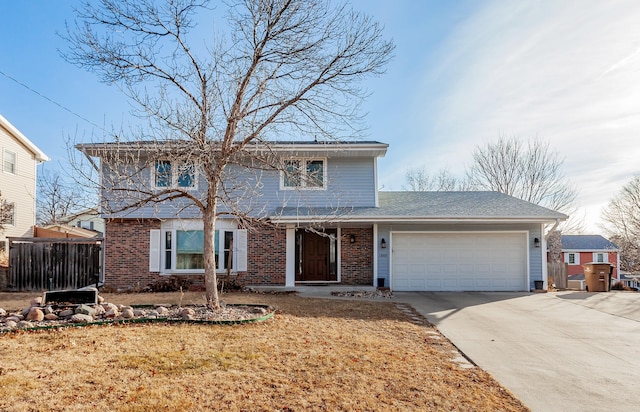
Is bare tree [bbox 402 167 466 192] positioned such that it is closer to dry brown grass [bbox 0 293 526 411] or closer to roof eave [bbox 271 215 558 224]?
roof eave [bbox 271 215 558 224]

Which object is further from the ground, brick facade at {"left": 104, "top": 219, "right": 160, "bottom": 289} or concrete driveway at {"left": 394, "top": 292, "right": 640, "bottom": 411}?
brick facade at {"left": 104, "top": 219, "right": 160, "bottom": 289}

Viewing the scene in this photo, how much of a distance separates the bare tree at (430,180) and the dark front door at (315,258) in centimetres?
1922

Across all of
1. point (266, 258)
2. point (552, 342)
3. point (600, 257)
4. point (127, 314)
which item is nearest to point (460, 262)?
point (266, 258)

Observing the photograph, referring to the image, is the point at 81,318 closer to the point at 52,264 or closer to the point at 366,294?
the point at 366,294

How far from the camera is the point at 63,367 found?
4.74 m

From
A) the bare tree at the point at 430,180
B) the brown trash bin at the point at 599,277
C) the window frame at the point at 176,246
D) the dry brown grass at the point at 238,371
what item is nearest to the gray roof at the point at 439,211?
the window frame at the point at 176,246

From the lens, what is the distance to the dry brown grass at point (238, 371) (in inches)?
155

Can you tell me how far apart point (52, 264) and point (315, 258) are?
339 inches

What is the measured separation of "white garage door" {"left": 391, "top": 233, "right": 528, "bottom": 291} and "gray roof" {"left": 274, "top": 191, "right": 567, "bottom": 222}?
79 cm

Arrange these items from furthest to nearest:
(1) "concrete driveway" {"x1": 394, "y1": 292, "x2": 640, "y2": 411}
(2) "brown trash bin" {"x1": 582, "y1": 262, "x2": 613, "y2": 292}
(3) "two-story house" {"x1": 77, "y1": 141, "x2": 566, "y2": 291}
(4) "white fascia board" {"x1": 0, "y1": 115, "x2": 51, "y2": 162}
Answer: (4) "white fascia board" {"x1": 0, "y1": 115, "x2": 51, "y2": 162} → (2) "brown trash bin" {"x1": 582, "y1": 262, "x2": 613, "y2": 292} → (3) "two-story house" {"x1": 77, "y1": 141, "x2": 566, "y2": 291} → (1) "concrete driveway" {"x1": 394, "y1": 292, "x2": 640, "y2": 411}

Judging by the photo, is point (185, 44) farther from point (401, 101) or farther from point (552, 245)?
point (552, 245)

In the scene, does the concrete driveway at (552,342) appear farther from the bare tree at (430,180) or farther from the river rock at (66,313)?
the bare tree at (430,180)

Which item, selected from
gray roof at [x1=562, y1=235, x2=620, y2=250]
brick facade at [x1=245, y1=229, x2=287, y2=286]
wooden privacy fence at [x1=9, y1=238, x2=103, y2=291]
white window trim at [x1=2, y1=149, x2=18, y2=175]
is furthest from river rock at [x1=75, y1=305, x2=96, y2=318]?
gray roof at [x1=562, y1=235, x2=620, y2=250]

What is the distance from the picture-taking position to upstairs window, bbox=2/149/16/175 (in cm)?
2042
